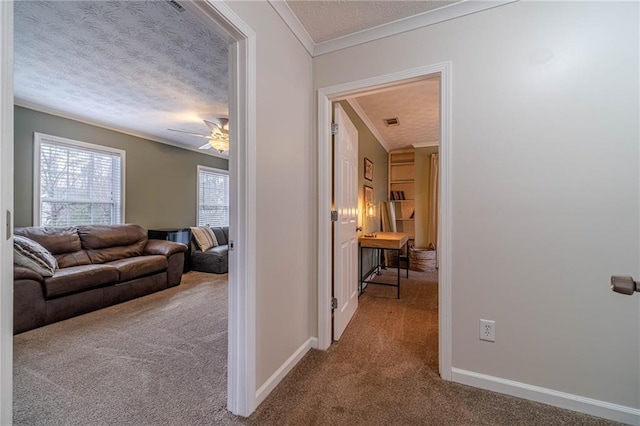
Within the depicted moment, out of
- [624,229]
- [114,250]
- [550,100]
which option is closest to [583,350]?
[624,229]

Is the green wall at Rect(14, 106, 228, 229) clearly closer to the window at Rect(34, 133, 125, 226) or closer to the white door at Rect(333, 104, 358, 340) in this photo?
the window at Rect(34, 133, 125, 226)

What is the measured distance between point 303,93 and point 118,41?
1.56 m

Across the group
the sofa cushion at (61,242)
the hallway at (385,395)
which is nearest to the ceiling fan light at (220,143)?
the sofa cushion at (61,242)

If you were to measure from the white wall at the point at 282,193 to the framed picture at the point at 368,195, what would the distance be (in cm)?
189

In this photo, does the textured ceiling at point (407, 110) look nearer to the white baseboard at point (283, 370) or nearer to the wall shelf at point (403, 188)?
the wall shelf at point (403, 188)

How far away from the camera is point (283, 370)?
69.5 inches

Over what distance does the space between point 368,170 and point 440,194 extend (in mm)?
2329

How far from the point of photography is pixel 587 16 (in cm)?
146

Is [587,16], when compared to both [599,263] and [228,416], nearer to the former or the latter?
[599,263]

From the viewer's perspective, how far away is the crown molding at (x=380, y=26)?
1.67 meters

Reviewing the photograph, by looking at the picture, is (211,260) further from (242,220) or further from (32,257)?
(242,220)

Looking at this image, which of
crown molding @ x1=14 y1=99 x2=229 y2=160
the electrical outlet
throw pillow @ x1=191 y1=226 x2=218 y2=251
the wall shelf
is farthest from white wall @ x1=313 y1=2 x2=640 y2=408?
crown molding @ x1=14 y1=99 x2=229 y2=160

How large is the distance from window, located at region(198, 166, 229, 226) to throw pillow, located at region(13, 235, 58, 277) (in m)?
3.02

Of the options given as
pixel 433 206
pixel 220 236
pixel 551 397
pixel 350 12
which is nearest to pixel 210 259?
pixel 220 236
